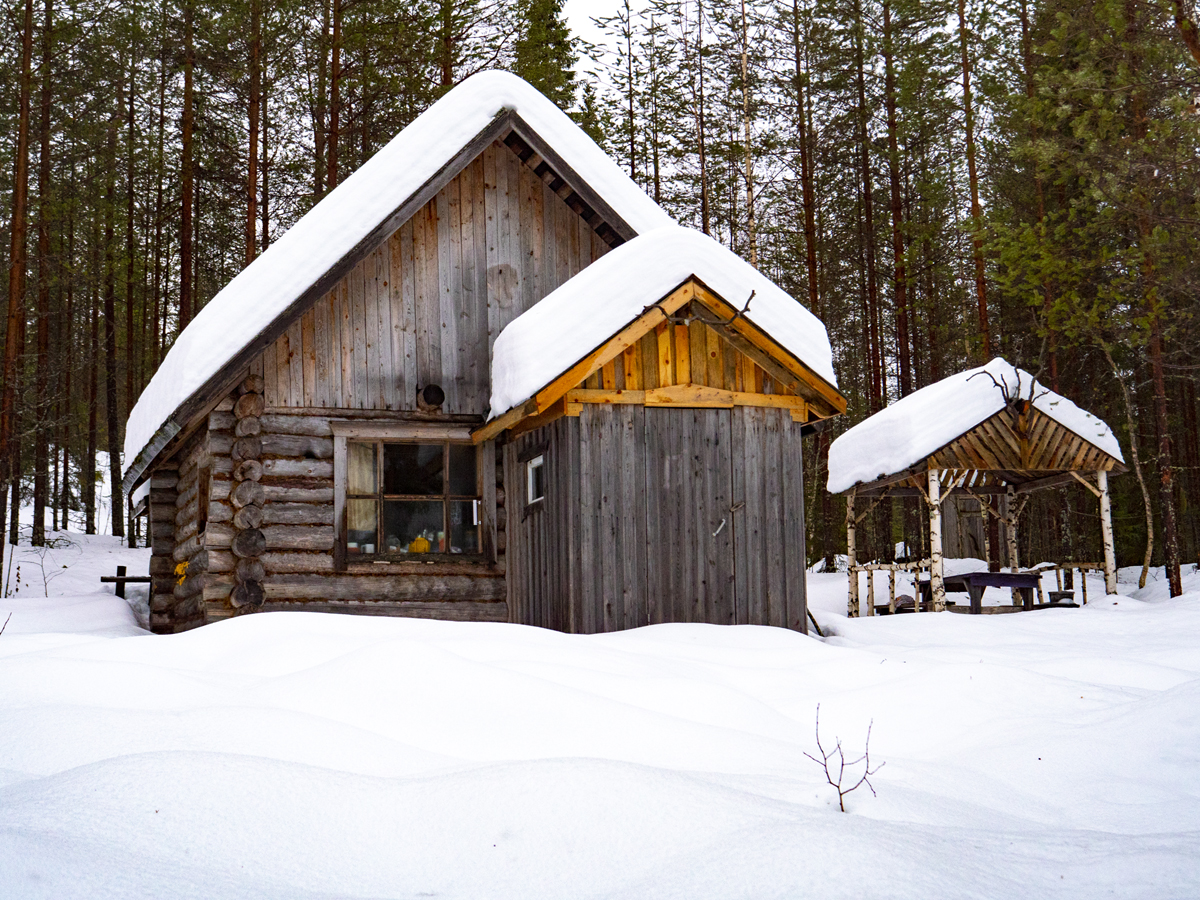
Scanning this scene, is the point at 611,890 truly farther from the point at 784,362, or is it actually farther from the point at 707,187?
the point at 707,187

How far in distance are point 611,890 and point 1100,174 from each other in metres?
12.0

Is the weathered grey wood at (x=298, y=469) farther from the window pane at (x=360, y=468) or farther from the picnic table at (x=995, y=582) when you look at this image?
the picnic table at (x=995, y=582)

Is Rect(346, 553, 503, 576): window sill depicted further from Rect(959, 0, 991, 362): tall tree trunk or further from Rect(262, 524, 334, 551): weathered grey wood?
Rect(959, 0, 991, 362): tall tree trunk

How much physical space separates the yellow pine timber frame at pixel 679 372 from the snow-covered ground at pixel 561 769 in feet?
7.44

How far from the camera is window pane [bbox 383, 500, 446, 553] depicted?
10.8 meters

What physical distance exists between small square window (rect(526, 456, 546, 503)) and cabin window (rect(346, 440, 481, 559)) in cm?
86

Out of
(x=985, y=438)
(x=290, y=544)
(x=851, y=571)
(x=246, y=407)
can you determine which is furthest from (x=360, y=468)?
(x=985, y=438)

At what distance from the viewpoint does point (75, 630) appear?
464 inches

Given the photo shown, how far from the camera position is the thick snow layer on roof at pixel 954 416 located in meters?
15.4

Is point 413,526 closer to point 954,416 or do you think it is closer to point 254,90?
point 954,416

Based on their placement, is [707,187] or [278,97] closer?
[278,97]

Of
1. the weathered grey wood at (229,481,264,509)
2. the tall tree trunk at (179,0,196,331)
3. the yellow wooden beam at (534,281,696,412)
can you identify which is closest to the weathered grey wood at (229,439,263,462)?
the weathered grey wood at (229,481,264,509)

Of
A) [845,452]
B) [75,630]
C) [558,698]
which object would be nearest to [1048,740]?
[558,698]

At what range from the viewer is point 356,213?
1010cm
